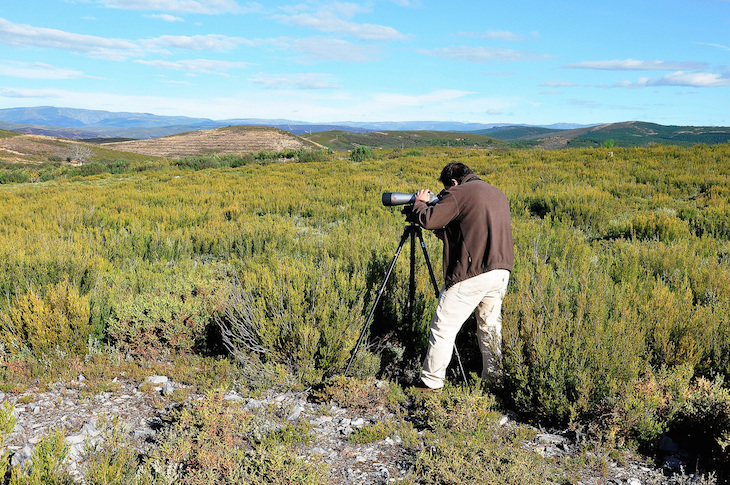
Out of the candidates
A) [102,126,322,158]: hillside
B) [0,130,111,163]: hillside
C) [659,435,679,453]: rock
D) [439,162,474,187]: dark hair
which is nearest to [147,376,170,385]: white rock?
[439,162,474,187]: dark hair

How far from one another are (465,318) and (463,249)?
55cm

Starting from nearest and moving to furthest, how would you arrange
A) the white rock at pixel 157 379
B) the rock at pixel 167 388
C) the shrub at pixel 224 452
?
the shrub at pixel 224 452
the rock at pixel 167 388
the white rock at pixel 157 379

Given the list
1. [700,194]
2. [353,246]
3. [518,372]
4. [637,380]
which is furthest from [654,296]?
[700,194]

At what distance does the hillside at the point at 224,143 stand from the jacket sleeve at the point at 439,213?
72.6m

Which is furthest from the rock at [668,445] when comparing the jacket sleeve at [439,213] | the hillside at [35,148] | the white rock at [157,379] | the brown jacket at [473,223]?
the hillside at [35,148]

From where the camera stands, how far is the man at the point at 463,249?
3.15m

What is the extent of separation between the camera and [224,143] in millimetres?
83188

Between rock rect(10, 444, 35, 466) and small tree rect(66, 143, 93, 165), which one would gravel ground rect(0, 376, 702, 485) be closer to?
rock rect(10, 444, 35, 466)

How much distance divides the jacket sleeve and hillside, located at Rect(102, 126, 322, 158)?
238 ft

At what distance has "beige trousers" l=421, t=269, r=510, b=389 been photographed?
3215mm

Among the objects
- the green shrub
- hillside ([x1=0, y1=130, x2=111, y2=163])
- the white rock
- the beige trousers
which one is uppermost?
hillside ([x1=0, y1=130, x2=111, y2=163])

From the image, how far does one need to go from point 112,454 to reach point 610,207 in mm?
10283

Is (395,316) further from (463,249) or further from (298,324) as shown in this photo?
(463,249)

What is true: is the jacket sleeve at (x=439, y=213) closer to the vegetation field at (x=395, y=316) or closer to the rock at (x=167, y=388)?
the vegetation field at (x=395, y=316)
